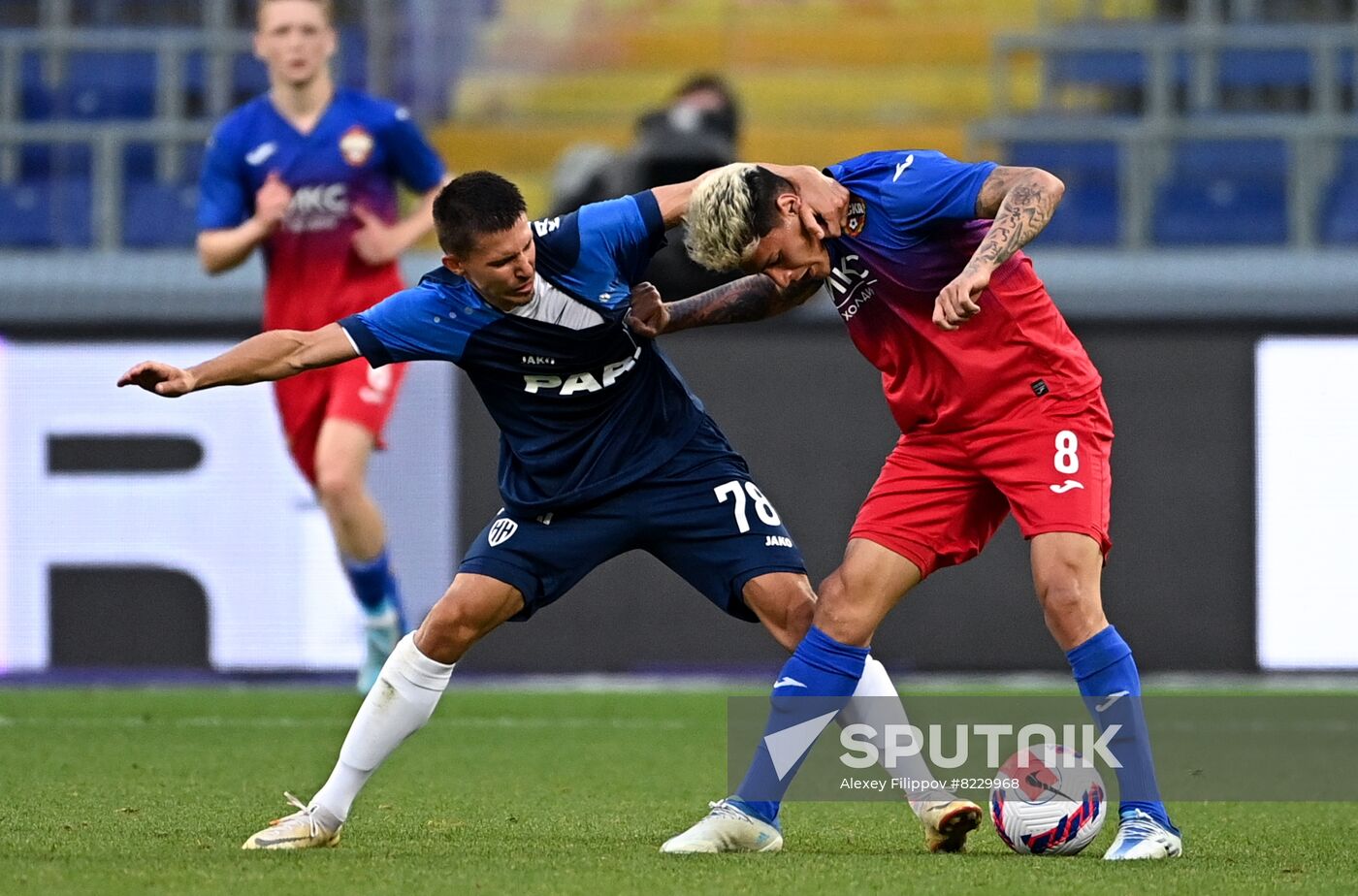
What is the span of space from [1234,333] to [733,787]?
14.4 feet

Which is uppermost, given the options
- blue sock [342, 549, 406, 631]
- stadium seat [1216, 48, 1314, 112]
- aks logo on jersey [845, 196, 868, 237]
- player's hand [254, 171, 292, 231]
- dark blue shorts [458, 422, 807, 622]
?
stadium seat [1216, 48, 1314, 112]

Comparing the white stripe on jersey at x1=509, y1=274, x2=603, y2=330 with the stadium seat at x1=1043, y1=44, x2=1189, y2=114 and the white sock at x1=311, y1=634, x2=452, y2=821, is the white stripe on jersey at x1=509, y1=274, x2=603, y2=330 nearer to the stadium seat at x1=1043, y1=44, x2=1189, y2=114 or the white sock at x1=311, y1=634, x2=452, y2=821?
the white sock at x1=311, y1=634, x2=452, y2=821

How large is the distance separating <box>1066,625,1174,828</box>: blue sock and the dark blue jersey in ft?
3.74

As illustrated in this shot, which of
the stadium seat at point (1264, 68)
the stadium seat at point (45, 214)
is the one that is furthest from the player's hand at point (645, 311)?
the stadium seat at point (1264, 68)

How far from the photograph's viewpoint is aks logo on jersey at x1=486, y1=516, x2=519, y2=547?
5156 mm

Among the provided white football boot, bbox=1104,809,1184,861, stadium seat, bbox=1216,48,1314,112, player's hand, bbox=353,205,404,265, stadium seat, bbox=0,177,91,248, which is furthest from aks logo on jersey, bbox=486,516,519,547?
stadium seat, bbox=1216,48,1314,112

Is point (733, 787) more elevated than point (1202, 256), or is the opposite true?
point (1202, 256)

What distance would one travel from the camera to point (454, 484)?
9.92 m

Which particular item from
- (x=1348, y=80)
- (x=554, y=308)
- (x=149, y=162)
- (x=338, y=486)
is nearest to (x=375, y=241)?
(x=338, y=486)

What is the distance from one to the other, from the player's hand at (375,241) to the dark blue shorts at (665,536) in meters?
3.14

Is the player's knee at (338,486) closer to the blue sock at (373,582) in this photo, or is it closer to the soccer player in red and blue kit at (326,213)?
the soccer player in red and blue kit at (326,213)

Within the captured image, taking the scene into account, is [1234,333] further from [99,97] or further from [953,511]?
[99,97]

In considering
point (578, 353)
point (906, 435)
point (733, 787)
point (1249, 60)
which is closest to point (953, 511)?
point (906, 435)

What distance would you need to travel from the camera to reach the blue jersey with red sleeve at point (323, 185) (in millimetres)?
8266
